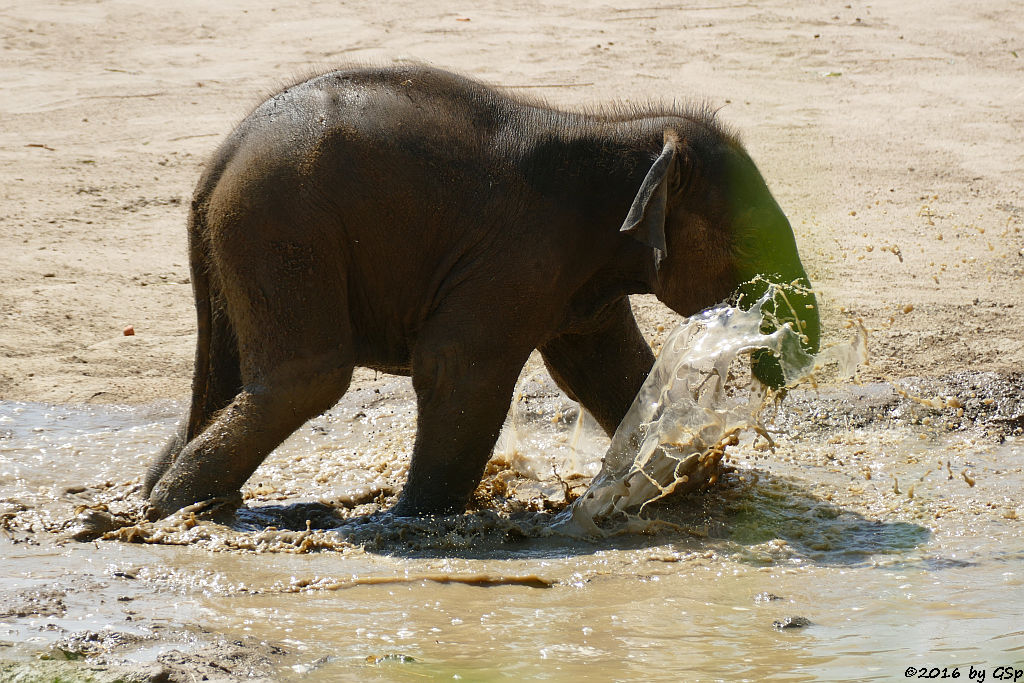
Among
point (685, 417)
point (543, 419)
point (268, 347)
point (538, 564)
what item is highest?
point (268, 347)

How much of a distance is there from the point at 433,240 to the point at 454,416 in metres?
0.61

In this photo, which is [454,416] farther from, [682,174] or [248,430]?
[682,174]

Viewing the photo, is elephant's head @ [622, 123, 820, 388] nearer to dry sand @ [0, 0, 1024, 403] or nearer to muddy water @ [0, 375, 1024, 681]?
→ muddy water @ [0, 375, 1024, 681]

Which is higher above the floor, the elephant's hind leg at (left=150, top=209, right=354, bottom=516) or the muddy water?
the elephant's hind leg at (left=150, top=209, right=354, bottom=516)

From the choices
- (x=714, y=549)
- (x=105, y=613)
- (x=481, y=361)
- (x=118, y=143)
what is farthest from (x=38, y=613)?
(x=118, y=143)

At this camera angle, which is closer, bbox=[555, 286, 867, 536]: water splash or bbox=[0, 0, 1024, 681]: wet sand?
bbox=[0, 0, 1024, 681]: wet sand

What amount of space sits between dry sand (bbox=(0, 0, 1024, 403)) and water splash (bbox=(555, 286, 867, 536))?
165cm

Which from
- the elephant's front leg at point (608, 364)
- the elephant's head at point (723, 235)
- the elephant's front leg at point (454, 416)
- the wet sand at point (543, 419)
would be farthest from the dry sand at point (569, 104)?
the elephant's front leg at point (454, 416)

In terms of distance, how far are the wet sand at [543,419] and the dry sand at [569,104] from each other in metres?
0.03

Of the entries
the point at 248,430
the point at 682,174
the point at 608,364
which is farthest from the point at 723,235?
the point at 248,430

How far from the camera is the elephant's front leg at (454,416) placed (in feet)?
14.9

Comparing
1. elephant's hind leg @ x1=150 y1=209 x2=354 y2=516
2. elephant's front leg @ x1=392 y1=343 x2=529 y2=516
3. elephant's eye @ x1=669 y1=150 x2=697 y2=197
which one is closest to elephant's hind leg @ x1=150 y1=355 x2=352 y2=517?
elephant's hind leg @ x1=150 y1=209 x2=354 y2=516

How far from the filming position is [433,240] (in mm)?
4672

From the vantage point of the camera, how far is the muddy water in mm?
3518
